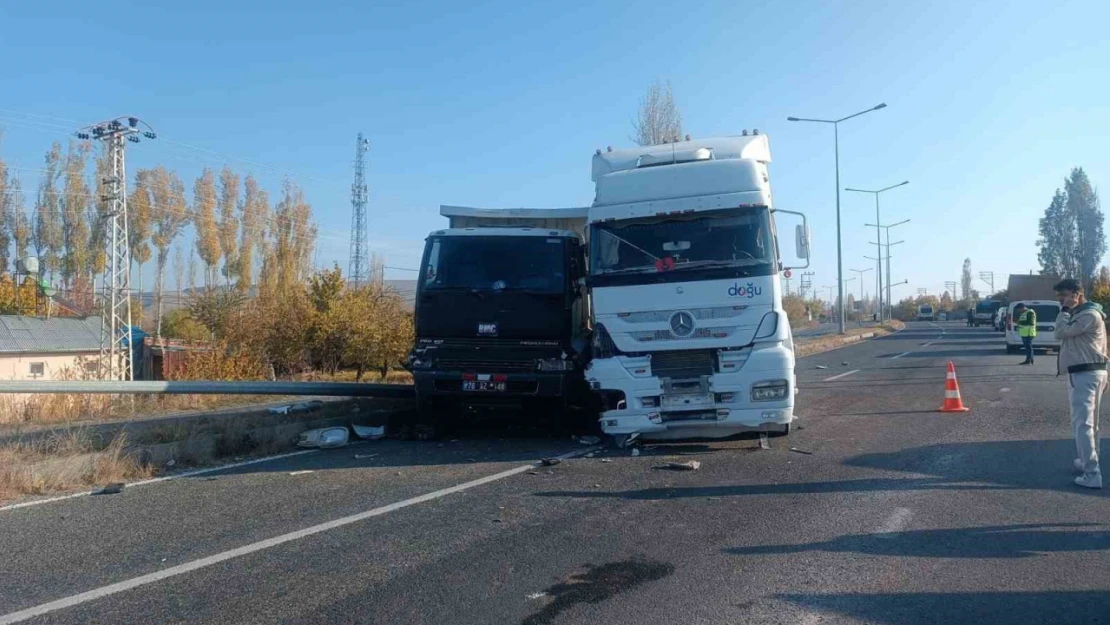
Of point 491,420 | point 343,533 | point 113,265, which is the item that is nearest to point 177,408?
point 491,420

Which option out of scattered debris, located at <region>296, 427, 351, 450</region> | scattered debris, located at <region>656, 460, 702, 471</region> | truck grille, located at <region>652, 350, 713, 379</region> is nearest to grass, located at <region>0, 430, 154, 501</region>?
scattered debris, located at <region>296, 427, 351, 450</region>

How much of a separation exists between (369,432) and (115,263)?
91.3 ft

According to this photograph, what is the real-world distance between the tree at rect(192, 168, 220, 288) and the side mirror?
5058cm

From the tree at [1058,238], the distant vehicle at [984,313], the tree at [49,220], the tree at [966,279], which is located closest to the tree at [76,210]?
the tree at [49,220]

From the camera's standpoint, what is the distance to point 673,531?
6000 mm

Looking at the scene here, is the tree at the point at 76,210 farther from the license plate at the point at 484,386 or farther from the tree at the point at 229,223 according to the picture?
the license plate at the point at 484,386

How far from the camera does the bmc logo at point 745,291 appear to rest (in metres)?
8.94

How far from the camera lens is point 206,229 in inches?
2153

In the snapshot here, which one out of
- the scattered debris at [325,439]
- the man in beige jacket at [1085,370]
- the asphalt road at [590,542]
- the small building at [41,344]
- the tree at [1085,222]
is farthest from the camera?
the tree at [1085,222]

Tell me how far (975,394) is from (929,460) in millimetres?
7686

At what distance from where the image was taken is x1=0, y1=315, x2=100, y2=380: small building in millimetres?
40062

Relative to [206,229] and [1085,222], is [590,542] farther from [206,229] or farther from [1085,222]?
[1085,222]

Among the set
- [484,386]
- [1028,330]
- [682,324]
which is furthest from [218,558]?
[1028,330]

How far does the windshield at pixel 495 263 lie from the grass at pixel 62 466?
3.86 metres
